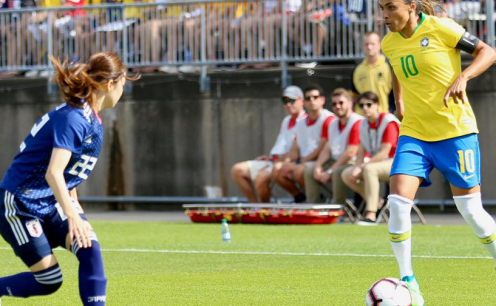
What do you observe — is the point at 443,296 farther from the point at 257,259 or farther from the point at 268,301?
the point at 257,259

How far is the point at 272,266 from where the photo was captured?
29.0 feet

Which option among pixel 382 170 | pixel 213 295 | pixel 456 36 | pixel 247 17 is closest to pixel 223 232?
pixel 382 170

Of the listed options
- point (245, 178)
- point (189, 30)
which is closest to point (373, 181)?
point (245, 178)

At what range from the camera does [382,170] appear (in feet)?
44.1

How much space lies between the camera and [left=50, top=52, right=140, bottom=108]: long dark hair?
16.6ft

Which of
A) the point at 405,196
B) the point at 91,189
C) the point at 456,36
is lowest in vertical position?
the point at 91,189

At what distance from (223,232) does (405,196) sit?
4.83 metres

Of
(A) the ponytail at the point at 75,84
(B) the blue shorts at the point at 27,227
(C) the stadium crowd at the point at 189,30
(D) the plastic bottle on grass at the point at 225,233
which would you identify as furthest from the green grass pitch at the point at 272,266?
(C) the stadium crowd at the point at 189,30

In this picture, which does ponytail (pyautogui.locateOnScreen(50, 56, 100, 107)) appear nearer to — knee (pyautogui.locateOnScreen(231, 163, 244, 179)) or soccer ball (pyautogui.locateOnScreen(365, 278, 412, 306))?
soccer ball (pyautogui.locateOnScreen(365, 278, 412, 306))

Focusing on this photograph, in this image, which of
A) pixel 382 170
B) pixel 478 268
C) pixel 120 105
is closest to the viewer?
pixel 478 268

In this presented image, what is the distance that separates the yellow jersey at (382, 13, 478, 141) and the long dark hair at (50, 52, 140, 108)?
255cm

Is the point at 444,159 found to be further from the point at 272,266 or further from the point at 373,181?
the point at 373,181

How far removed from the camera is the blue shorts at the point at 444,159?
6793 mm

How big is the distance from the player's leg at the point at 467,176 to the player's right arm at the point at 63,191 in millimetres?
2932
